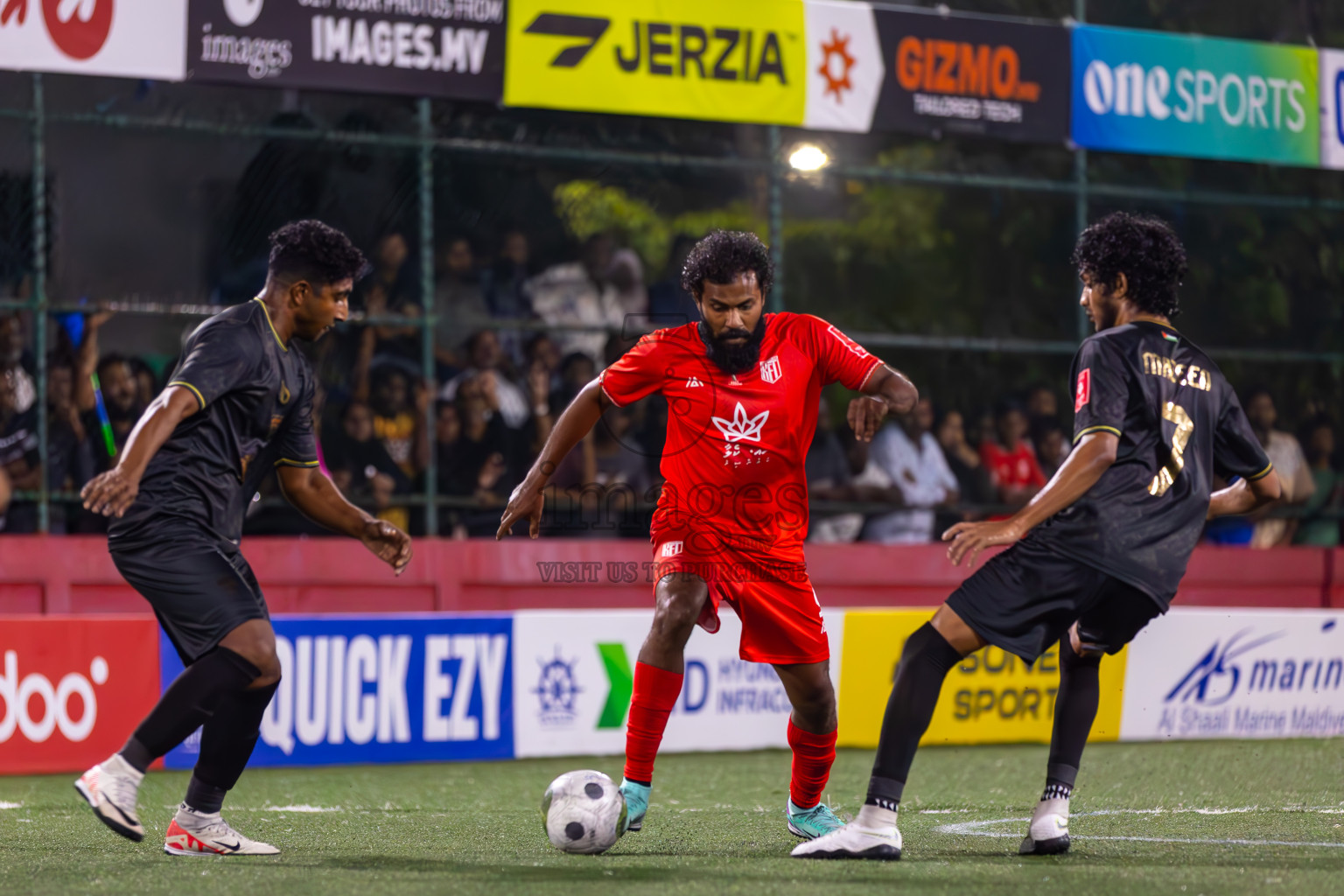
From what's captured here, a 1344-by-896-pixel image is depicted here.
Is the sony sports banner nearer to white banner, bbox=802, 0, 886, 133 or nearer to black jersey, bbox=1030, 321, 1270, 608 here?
white banner, bbox=802, 0, 886, 133

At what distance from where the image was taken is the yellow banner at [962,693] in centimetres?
1065

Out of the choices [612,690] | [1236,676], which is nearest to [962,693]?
[1236,676]

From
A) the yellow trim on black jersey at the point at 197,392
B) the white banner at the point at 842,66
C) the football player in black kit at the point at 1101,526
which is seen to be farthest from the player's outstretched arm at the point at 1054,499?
the white banner at the point at 842,66

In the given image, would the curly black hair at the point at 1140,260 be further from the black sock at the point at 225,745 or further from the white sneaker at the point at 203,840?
the white sneaker at the point at 203,840

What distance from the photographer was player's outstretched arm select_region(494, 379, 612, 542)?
5.73 metres

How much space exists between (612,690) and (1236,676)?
429cm

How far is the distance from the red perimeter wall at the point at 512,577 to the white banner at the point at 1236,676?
1.69 meters

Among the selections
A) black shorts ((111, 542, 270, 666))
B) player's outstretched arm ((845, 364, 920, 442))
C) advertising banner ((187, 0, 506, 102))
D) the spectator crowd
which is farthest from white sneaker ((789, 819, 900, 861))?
advertising banner ((187, 0, 506, 102))

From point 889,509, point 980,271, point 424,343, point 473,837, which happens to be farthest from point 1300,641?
point 473,837

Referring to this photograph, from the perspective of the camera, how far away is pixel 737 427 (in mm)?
5652

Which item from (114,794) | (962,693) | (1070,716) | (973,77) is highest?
(973,77)

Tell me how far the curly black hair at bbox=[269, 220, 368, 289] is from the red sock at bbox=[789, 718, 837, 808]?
220 centimetres

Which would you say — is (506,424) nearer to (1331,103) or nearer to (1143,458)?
(1143,458)

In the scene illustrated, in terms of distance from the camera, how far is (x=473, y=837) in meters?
6.11
